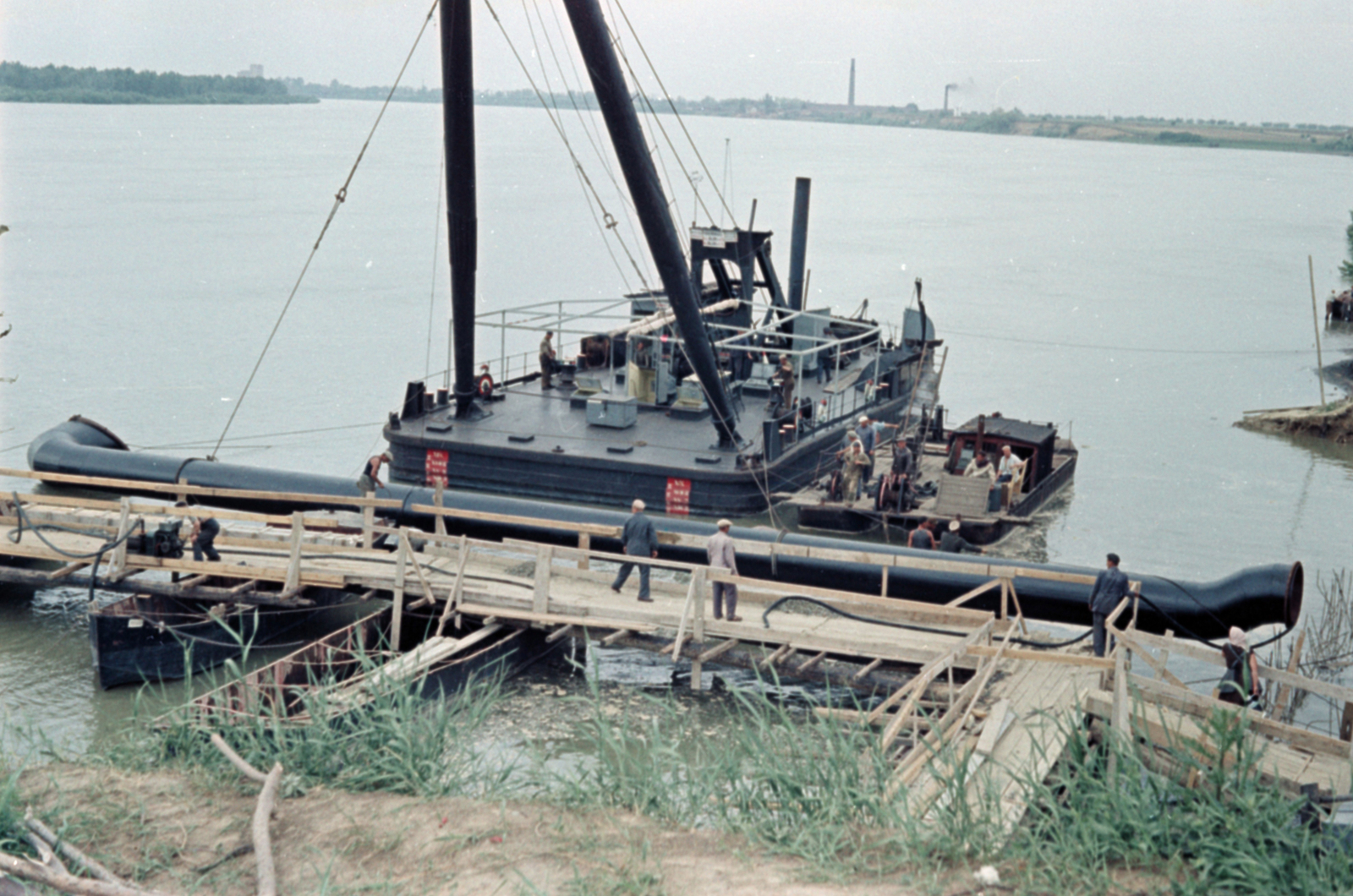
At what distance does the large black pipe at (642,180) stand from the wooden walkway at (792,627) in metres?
5.85

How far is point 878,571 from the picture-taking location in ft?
64.5

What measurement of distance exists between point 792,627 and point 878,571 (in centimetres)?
423

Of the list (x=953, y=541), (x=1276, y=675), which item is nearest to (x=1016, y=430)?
(x=953, y=541)

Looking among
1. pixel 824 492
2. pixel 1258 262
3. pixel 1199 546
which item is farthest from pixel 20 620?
pixel 1258 262

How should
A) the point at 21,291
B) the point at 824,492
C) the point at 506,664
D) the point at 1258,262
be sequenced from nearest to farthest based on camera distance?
the point at 506,664 → the point at 824,492 → the point at 21,291 → the point at 1258,262

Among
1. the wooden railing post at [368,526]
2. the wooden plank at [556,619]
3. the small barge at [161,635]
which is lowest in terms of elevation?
the small barge at [161,635]

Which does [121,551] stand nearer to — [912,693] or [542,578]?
[542,578]

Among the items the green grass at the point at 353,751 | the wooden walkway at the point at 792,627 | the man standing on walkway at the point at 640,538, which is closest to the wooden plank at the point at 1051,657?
the wooden walkway at the point at 792,627

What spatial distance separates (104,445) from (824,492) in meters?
15.5

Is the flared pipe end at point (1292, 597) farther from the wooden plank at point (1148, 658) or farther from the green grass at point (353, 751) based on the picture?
the green grass at point (353, 751)

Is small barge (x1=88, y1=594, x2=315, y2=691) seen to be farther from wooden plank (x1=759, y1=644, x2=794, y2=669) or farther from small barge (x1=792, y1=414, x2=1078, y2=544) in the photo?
→ small barge (x1=792, y1=414, x2=1078, y2=544)

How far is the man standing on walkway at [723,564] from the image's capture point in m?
15.5

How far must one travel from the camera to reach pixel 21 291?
56.5 m

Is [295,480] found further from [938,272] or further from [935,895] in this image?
[938,272]
